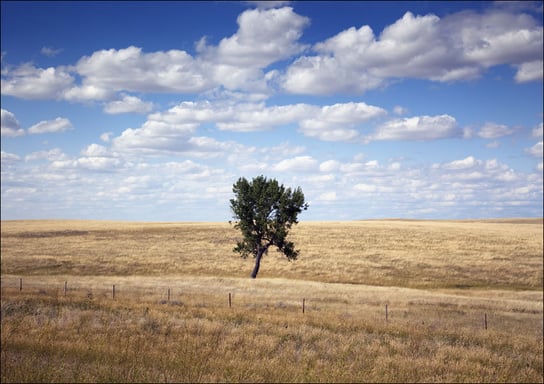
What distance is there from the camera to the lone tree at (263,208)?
50.2 metres

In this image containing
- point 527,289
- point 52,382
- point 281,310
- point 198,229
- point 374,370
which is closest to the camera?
point 52,382

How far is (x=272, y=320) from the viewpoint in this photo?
73.5ft

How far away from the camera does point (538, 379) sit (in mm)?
15016

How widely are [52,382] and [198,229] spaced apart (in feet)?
285

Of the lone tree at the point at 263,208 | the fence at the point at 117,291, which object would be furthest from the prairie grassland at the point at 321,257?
the fence at the point at 117,291

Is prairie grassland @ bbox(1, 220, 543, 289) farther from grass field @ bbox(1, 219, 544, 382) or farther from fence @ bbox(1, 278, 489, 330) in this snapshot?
fence @ bbox(1, 278, 489, 330)

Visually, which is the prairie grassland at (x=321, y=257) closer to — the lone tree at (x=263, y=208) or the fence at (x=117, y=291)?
the lone tree at (x=263, y=208)

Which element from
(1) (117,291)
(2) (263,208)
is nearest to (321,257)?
(2) (263,208)

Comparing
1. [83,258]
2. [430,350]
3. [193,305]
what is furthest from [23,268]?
[430,350]

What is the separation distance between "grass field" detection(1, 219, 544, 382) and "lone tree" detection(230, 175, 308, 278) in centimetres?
717

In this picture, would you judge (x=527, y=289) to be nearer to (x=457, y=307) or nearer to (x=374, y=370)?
(x=457, y=307)

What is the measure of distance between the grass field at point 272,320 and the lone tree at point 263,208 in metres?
7.17

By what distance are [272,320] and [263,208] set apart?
94.2ft

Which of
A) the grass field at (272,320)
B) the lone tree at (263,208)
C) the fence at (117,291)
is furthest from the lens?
the lone tree at (263,208)
